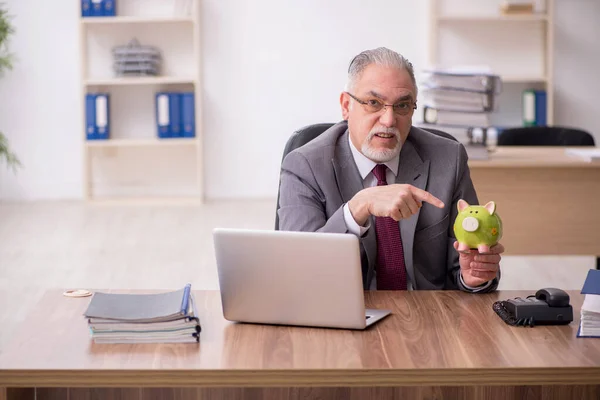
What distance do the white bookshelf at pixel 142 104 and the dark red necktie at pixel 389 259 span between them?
15.1 ft

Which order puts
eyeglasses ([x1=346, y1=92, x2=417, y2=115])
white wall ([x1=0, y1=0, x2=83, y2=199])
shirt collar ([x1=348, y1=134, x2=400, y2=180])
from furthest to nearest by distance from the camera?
1. white wall ([x1=0, y1=0, x2=83, y2=199])
2. shirt collar ([x1=348, y1=134, x2=400, y2=180])
3. eyeglasses ([x1=346, y1=92, x2=417, y2=115])

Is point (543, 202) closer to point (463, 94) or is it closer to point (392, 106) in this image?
point (463, 94)

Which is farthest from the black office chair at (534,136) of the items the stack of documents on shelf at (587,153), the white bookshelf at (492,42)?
the white bookshelf at (492,42)

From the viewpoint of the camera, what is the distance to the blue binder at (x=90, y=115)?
22.2 ft

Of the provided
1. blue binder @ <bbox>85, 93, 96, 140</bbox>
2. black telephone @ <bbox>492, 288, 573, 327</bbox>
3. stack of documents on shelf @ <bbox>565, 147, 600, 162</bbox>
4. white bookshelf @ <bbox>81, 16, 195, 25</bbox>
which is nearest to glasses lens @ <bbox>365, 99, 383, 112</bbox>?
black telephone @ <bbox>492, 288, 573, 327</bbox>

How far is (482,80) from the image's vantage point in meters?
3.90

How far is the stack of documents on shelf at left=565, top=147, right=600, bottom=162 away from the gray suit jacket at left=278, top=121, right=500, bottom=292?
1627mm

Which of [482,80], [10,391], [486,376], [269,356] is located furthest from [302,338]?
[482,80]

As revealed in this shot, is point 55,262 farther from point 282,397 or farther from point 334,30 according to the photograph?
point 282,397

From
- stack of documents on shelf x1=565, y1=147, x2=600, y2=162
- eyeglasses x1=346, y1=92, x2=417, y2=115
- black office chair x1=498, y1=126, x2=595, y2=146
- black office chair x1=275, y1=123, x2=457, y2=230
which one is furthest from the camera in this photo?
black office chair x1=498, y1=126, x2=595, y2=146

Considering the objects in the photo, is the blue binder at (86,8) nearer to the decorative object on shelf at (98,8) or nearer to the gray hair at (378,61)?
the decorative object on shelf at (98,8)

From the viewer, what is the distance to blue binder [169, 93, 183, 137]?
6820mm

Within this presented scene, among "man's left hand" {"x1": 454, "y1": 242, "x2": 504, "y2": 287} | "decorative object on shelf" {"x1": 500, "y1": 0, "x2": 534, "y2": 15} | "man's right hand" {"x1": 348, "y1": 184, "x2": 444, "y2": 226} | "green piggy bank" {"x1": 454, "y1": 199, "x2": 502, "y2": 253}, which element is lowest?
"man's left hand" {"x1": 454, "y1": 242, "x2": 504, "y2": 287}

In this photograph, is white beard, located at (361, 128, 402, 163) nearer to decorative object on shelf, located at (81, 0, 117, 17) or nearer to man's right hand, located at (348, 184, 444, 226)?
man's right hand, located at (348, 184, 444, 226)
